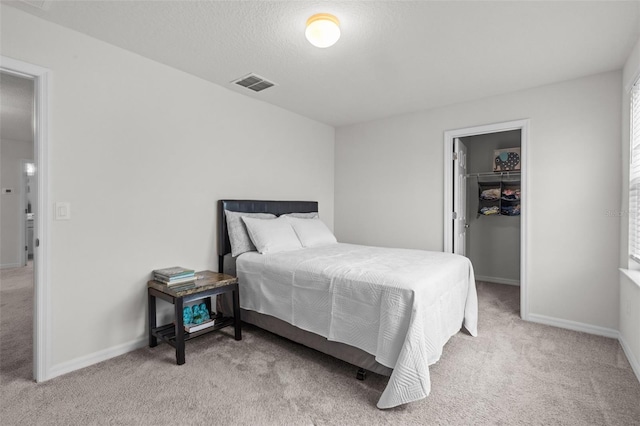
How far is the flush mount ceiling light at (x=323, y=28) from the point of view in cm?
200

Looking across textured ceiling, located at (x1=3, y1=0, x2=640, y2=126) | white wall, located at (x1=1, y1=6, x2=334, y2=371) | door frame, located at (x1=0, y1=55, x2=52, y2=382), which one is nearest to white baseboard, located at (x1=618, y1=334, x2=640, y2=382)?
textured ceiling, located at (x1=3, y1=0, x2=640, y2=126)

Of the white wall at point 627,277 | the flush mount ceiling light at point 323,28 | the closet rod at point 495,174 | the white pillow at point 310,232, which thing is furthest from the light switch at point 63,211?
the closet rod at point 495,174

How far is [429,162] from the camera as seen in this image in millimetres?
3947

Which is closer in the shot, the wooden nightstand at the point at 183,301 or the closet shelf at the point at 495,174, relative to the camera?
the wooden nightstand at the point at 183,301

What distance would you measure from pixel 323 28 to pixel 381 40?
572 mm

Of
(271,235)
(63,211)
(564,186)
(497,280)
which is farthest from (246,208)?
(497,280)

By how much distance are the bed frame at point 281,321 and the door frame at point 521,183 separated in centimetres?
181

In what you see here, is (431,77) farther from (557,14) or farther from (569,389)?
(569,389)

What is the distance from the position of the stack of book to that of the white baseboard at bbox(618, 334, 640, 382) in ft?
10.9

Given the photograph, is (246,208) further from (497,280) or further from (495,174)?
(497,280)

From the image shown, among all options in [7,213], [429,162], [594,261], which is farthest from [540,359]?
[7,213]

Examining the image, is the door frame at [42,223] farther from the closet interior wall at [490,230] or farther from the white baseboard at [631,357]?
the closet interior wall at [490,230]

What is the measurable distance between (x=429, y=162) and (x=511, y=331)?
209cm

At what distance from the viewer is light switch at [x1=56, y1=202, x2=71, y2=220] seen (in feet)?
7.18
